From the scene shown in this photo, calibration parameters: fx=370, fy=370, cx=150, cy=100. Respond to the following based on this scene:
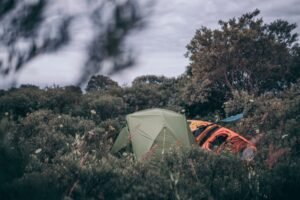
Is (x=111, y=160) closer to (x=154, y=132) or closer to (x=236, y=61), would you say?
(x=154, y=132)

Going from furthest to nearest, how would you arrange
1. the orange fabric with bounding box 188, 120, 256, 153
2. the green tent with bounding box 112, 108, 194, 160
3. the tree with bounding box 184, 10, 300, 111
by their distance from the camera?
the tree with bounding box 184, 10, 300, 111, the orange fabric with bounding box 188, 120, 256, 153, the green tent with bounding box 112, 108, 194, 160

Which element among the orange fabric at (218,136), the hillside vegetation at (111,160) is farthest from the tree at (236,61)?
the orange fabric at (218,136)

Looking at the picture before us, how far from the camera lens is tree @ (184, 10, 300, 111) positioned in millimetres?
25766

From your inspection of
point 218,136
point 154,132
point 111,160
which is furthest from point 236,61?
point 111,160

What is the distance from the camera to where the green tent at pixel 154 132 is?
11500 mm

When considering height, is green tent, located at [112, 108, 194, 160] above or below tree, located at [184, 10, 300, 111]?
below

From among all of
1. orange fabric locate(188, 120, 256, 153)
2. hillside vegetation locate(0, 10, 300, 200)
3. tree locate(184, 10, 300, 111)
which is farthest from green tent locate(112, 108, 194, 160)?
tree locate(184, 10, 300, 111)

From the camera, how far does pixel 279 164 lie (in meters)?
7.61

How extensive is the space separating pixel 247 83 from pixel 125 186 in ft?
73.8

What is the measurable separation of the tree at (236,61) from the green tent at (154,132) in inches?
514

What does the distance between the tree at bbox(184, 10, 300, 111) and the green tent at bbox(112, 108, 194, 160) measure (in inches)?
514

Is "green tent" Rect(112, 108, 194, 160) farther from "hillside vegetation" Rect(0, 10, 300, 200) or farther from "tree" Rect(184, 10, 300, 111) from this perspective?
"tree" Rect(184, 10, 300, 111)

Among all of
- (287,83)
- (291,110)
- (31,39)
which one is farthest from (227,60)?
(31,39)

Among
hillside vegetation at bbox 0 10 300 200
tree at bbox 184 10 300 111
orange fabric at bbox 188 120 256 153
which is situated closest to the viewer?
hillside vegetation at bbox 0 10 300 200
